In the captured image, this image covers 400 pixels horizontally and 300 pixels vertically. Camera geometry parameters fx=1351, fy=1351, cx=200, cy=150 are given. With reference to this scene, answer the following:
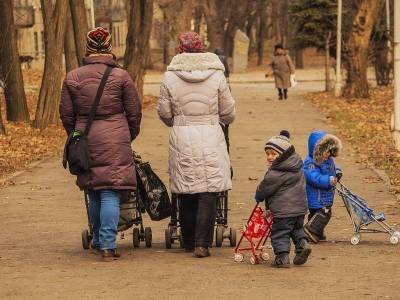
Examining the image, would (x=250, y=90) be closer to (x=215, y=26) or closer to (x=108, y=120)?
(x=215, y=26)

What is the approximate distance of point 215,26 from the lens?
64.6 m

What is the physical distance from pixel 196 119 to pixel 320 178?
122 centimetres

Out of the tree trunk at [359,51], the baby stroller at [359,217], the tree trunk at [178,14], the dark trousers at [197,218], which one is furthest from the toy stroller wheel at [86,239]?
the tree trunk at [178,14]

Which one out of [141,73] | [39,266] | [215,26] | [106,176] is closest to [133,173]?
[106,176]

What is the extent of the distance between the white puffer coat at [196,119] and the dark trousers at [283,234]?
0.67 m

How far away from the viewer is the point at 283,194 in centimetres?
959

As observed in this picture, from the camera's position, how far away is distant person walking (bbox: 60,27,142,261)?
9.85 meters

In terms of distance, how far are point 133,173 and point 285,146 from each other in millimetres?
1165

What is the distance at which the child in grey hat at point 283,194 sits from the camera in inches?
375

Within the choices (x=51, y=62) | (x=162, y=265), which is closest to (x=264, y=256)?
(x=162, y=265)

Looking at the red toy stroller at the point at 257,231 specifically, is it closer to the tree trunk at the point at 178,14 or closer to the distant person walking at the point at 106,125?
the distant person walking at the point at 106,125

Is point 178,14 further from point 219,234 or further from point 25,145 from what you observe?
point 219,234

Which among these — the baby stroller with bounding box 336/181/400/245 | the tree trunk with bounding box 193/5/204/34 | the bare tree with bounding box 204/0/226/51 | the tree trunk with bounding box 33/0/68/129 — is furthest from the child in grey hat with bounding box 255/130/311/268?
the tree trunk with bounding box 193/5/204/34

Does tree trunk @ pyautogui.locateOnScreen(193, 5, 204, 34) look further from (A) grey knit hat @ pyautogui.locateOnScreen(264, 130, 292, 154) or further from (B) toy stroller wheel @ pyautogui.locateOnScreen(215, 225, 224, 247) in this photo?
(A) grey knit hat @ pyautogui.locateOnScreen(264, 130, 292, 154)
